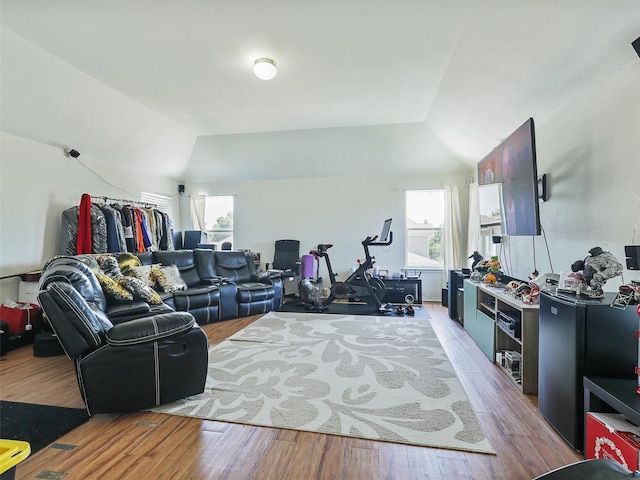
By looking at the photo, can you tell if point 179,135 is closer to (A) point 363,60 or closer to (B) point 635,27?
(A) point 363,60

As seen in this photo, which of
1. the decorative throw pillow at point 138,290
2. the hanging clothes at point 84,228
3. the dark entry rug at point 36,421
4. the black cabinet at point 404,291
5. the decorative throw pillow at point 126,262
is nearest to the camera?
the dark entry rug at point 36,421

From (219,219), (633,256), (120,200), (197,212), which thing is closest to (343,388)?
(633,256)

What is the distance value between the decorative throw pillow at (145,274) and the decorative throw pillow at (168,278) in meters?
0.04

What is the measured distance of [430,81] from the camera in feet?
11.7

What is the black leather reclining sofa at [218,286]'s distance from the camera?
166 inches

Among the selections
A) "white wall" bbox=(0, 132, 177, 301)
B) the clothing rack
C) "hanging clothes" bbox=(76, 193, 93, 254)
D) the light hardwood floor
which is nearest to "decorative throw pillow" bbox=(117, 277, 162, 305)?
"hanging clothes" bbox=(76, 193, 93, 254)

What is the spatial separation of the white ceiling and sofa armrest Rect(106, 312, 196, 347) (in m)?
2.26

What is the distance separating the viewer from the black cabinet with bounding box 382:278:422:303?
545 cm

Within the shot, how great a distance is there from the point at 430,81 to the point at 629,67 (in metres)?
1.85

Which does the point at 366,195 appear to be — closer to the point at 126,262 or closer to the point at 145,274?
the point at 145,274

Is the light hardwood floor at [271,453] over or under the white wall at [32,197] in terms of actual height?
under

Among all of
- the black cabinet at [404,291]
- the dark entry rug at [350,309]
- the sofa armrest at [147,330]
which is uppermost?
the sofa armrest at [147,330]

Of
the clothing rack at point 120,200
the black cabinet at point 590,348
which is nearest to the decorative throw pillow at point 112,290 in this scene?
the clothing rack at point 120,200

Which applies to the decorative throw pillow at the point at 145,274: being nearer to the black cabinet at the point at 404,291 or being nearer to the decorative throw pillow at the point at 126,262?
the decorative throw pillow at the point at 126,262
